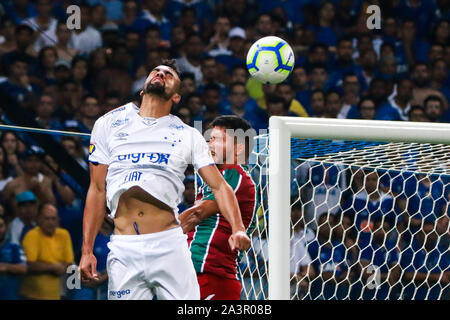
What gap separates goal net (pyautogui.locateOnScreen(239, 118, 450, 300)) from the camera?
3.98m

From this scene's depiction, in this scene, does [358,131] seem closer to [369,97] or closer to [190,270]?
[190,270]

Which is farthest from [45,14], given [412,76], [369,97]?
[412,76]

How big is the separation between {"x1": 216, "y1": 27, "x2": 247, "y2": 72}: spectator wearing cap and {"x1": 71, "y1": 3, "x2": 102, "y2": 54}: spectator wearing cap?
40.5 inches

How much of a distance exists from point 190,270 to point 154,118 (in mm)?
654

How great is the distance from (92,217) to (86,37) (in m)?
3.31

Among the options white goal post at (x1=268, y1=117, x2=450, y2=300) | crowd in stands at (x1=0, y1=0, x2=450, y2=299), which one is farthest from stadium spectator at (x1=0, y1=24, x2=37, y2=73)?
white goal post at (x1=268, y1=117, x2=450, y2=300)

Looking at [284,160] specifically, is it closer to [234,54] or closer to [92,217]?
[92,217]

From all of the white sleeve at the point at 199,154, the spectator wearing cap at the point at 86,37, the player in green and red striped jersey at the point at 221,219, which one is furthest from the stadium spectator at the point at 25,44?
the white sleeve at the point at 199,154

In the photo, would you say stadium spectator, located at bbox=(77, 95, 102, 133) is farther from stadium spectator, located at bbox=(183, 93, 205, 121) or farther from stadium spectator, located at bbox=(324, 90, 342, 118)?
stadium spectator, located at bbox=(324, 90, 342, 118)

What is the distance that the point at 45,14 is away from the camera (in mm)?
6207

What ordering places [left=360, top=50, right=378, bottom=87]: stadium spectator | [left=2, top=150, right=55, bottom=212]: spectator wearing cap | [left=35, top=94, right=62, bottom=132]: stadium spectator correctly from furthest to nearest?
[left=360, top=50, right=378, bottom=87]: stadium spectator < [left=35, top=94, right=62, bottom=132]: stadium spectator < [left=2, top=150, right=55, bottom=212]: spectator wearing cap

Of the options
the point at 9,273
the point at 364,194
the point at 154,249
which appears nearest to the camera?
the point at 154,249

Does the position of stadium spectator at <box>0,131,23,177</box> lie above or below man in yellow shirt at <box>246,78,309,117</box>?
below

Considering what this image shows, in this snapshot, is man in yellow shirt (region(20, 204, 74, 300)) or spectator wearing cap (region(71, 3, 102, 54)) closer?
man in yellow shirt (region(20, 204, 74, 300))
